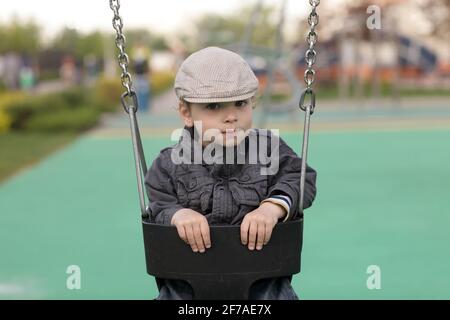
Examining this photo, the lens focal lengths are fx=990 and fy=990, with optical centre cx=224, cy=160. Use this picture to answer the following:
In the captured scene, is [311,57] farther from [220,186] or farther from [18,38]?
[18,38]

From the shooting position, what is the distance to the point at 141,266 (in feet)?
17.4

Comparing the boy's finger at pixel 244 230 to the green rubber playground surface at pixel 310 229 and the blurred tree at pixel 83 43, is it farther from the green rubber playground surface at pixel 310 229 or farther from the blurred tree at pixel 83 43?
the blurred tree at pixel 83 43

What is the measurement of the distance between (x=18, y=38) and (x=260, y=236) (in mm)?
37109

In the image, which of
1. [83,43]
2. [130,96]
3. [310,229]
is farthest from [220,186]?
[83,43]

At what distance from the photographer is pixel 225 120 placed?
8.18ft

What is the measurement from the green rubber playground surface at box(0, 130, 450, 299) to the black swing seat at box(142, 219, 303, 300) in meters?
2.13

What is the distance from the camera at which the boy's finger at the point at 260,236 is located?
242 cm

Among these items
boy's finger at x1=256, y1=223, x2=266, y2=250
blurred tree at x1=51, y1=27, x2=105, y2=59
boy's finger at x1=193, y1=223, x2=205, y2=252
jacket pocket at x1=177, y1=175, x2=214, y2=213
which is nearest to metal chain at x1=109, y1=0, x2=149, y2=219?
jacket pocket at x1=177, y1=175, x2=214, y2=213

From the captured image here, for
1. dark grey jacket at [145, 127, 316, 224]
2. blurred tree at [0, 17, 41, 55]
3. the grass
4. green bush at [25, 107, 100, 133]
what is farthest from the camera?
blurred tree at [0, 17, 41, 55]

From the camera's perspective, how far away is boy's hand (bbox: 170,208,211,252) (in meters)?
2.41

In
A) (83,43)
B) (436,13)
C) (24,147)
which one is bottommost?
(83,43)

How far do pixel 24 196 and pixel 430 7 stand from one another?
82.1 feet

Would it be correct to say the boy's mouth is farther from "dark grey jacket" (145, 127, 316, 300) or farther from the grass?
the grass

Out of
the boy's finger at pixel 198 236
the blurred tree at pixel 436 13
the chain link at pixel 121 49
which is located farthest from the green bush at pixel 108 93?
the boy's finger at pixel 198 236
